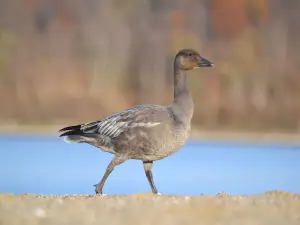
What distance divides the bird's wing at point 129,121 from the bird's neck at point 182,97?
0.22 metres

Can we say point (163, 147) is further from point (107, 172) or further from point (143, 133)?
point (107, 172)

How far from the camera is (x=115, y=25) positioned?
44.7 metres

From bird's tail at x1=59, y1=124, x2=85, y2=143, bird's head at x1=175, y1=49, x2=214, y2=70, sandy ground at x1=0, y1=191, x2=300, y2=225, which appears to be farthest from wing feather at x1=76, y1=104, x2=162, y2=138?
sandy ground at x1=0, y1=191, x2=300, y2=225

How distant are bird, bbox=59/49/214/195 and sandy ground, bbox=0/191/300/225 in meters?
1.25

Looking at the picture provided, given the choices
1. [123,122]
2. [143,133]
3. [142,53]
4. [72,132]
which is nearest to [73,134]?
[72,132]

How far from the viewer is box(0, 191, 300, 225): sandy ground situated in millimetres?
7957

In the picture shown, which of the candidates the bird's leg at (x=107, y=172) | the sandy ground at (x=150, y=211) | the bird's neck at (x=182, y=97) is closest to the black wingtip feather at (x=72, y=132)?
the bird's leg at (x=107, y=172)

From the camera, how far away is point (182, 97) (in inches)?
444

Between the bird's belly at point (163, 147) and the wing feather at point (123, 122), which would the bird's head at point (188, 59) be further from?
the bird's belly at point (163, 147)

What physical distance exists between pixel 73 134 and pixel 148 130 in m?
1.18

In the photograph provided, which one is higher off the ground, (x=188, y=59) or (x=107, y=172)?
(x=188, y=59)

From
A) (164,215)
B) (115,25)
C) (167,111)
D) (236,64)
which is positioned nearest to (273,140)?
(236,64)

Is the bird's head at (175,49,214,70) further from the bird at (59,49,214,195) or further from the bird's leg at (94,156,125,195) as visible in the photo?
the bird's leg at (94,156,125,195)

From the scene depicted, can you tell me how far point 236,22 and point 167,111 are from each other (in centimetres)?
3232
